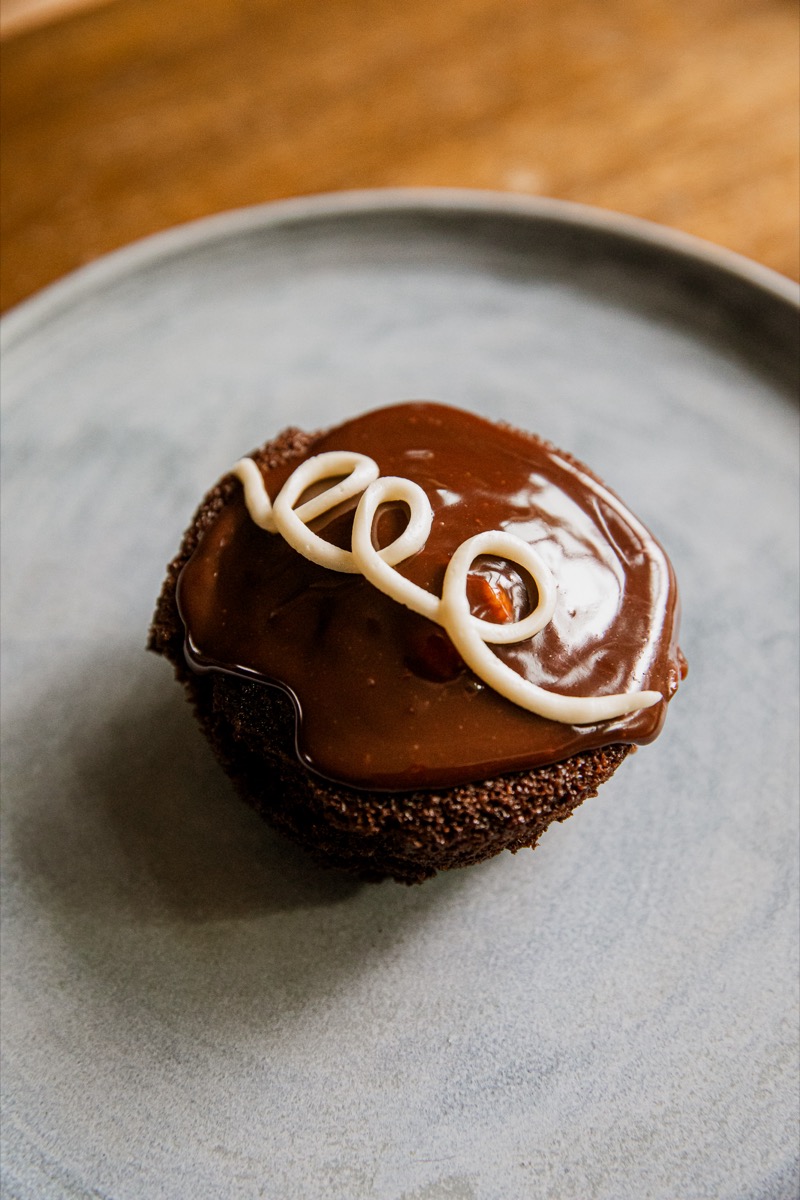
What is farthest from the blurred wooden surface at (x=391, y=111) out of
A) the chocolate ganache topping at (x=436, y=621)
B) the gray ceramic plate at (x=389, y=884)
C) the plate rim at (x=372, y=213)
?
the chocolate ganache topping at (x=436, y=621)

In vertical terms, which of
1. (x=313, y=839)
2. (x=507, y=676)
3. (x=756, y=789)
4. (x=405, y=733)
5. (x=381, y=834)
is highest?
(x=756, y=789)

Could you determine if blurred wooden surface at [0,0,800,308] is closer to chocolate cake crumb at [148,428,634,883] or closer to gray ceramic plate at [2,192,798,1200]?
gray ceramic plate at [2,192,798,1200]

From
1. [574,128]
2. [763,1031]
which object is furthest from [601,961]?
[574,128]

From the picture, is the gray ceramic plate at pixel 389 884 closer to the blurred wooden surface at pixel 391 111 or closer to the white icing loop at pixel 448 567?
the blurred wooden surface at pixel 391 111

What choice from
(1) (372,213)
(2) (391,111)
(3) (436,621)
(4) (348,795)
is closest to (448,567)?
(3) (436,621)

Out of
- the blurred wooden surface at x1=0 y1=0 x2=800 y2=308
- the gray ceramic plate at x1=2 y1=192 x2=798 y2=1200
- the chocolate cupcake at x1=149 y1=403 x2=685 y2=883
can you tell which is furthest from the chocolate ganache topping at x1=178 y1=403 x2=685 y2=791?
the blurred wooden surface at x1=0 y1=0 x2=800 y2=308

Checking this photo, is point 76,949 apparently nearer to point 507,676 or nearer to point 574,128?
point 507,676

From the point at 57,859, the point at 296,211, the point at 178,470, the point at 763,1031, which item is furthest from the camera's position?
the point at 296,211
